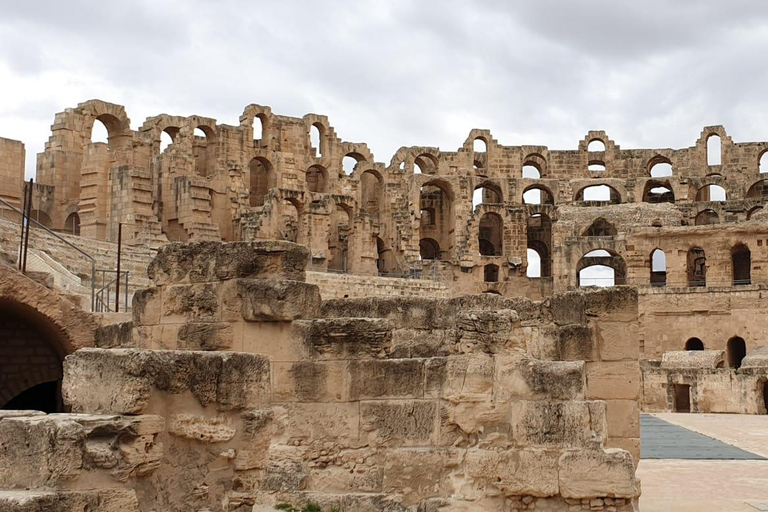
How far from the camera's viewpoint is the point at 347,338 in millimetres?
8695

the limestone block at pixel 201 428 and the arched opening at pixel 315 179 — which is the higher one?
the arched opening at pixel 315 179

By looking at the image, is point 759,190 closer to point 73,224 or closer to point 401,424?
point 73,224

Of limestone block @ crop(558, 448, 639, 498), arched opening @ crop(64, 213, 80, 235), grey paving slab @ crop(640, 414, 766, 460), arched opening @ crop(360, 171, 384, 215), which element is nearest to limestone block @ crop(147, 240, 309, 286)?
limestone block @ crop(558, 448, 639, 498)

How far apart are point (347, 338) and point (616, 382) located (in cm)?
281

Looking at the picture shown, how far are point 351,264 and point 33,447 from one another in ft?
105

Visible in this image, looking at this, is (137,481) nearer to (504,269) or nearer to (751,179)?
(504,269)

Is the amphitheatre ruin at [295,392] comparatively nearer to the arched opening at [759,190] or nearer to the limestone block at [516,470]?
the limestone block at [516,470]

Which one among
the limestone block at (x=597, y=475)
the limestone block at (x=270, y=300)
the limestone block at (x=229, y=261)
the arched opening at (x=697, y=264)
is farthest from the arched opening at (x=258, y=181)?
the limestone block at (x=597, y=475)

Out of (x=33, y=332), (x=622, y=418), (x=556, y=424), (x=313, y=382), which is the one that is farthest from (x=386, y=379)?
(x=33, y=332)

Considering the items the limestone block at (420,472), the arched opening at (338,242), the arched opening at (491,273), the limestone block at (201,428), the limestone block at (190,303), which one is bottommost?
the limestone block at (420,472)

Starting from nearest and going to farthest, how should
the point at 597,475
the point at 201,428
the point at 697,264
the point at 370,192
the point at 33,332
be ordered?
the point at 201,428 → the point at 597,475 → the point at 33,332 → the point at 697,264 → the point at 370,192

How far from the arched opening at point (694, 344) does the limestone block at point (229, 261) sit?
28157mm

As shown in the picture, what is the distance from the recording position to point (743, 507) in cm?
1050

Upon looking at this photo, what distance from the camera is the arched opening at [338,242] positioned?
3846cm
